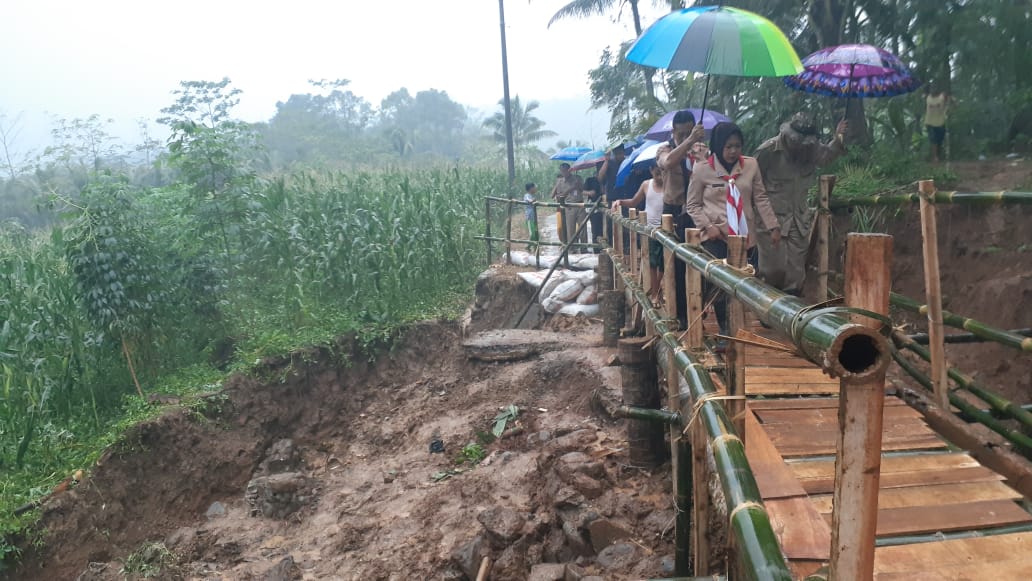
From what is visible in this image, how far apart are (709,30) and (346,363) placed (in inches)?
191

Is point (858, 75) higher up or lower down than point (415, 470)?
higher up

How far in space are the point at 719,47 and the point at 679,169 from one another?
84 centimetres

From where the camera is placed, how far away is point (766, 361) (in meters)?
3.22

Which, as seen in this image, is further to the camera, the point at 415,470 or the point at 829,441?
the point at 415,470

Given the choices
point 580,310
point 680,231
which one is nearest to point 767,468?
point 680,231

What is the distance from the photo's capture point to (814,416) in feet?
8.40

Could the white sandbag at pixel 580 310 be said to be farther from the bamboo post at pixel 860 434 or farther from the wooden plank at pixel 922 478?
the bamboo post at pixel 860 434

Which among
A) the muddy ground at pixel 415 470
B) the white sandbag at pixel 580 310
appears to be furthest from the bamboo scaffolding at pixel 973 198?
the white sandbag at pixel 580 310

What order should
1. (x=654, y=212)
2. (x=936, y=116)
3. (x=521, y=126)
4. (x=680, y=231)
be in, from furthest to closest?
(x=521, y=126) < (x=936, y=116) < (x=654, y=212) < (x=680, y=231)

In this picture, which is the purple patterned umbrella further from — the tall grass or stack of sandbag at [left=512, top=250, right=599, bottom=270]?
the tall grass

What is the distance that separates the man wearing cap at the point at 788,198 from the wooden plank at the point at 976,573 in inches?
96.0

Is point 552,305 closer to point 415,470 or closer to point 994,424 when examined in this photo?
point 415,470

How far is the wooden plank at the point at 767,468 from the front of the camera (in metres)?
1.94

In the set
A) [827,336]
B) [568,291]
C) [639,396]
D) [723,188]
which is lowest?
[639,396]
